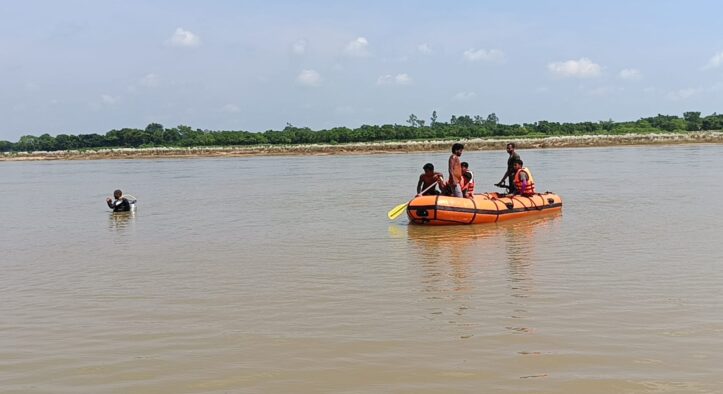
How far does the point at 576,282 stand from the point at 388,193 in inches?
602

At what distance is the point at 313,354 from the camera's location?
5.90m

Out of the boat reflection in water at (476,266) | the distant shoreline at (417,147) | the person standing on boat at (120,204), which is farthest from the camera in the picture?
the distant shoreline at (417,147)

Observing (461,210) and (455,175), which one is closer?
→ (461,210)

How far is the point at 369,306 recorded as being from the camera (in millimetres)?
7516

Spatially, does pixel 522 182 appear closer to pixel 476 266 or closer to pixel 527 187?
pixel 527 187

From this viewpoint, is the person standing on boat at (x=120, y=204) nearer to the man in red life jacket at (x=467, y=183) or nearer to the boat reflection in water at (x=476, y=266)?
the boat reflection in water at (x=476, y=266)

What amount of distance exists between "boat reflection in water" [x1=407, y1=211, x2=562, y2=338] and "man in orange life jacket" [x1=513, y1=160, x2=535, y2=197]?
1099 millimetres

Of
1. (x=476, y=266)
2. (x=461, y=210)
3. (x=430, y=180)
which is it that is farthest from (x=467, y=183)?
(x=476, y=266)

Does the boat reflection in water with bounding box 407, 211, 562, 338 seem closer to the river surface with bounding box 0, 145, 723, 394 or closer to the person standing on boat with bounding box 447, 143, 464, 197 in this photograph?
the river surface with bounding box 0, 145, 723, 394

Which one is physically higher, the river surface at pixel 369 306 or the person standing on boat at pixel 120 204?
the person standing on boat at pixel 120 204

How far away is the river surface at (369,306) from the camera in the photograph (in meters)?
5.38

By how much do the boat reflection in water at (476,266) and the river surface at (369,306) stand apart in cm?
4

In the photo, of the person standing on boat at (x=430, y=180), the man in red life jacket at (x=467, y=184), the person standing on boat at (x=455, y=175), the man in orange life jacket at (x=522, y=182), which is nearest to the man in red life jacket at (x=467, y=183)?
the man in red life jacket at (x=467, y=184)

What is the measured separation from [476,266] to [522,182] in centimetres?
735
